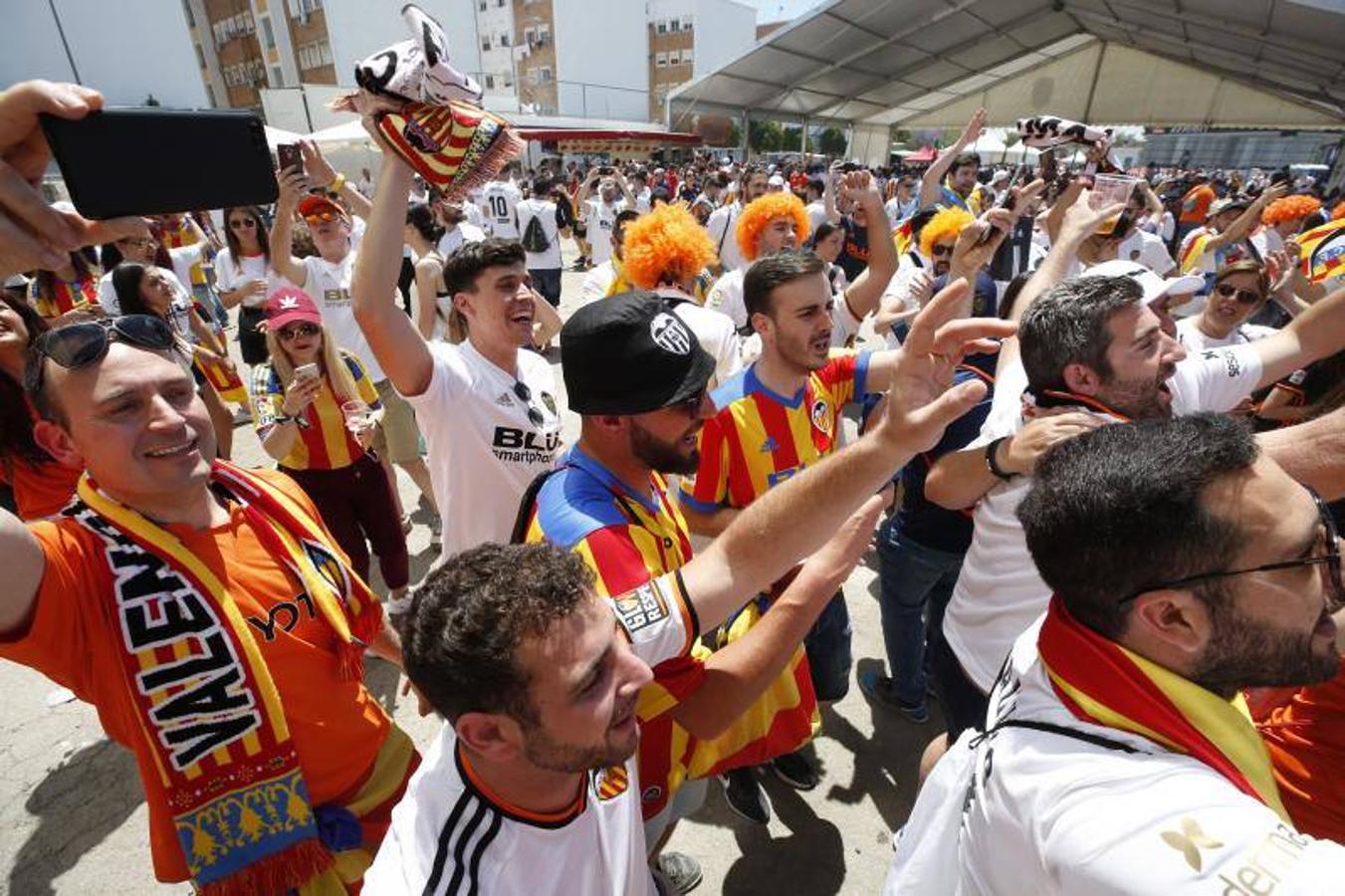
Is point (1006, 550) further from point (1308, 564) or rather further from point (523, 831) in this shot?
point (523, 831)

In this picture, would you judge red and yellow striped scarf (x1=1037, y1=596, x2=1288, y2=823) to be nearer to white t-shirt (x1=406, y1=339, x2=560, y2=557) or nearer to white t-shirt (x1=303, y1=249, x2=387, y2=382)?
white t-shirt (x1=406, y1=339, x2=560, y2=557)

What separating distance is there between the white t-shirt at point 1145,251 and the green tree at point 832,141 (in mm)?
48344

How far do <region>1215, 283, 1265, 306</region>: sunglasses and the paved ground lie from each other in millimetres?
3058

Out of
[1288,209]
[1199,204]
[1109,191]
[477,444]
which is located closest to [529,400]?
[477,444]

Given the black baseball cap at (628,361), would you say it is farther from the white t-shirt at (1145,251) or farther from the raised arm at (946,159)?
the white t-shirt at (1145,251)

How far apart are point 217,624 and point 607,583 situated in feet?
3.21

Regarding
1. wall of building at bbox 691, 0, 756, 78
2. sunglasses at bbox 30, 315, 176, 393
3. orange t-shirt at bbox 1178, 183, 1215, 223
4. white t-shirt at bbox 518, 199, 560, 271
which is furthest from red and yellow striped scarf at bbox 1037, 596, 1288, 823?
wall of building at bbox 691, 0, 756, 78

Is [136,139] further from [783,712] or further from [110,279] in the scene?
[110,279]

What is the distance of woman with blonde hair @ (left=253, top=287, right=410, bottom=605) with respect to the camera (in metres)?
3.29

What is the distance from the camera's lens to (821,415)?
306 cm

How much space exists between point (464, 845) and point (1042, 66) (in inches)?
1701

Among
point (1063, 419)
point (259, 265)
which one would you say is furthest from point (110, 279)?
point (1063, 419)

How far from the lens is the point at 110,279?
487 cm

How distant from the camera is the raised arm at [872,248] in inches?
155
